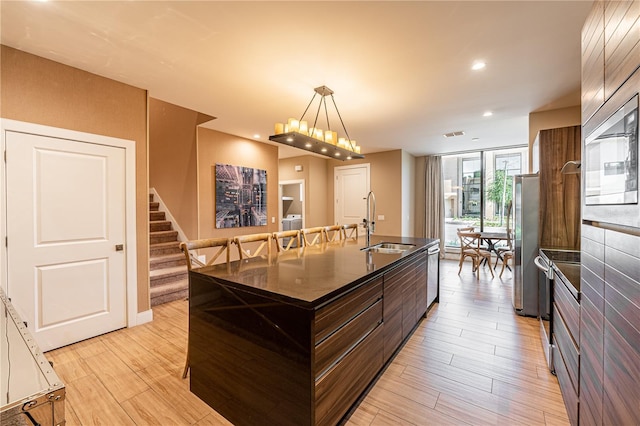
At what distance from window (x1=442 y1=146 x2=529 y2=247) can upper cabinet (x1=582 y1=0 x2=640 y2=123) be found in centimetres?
565

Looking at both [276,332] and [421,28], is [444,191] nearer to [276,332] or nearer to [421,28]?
[421,28]

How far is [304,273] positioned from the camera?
1876mm

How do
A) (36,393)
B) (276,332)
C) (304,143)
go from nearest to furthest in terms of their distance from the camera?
1. (36,393)
2. (276,332)
3. (304,143)

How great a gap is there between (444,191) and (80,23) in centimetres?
709

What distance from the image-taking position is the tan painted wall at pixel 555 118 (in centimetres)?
361

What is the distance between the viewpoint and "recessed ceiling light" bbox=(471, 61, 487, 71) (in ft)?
8.39

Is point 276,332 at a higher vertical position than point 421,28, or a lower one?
lower

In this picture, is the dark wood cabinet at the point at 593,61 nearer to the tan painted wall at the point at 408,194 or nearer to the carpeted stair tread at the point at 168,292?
the carpeted stair tread at the point at 168,292

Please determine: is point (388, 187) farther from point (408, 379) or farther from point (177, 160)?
point (408, 379)

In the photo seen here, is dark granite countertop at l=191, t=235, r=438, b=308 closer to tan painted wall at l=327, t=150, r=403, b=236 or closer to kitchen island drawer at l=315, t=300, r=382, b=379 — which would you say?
kitchen island drawer at l=315, t=300, r=382, b=379

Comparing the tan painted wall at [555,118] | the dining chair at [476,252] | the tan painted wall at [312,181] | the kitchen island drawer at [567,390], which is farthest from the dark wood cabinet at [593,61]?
the tan painted wall at [312,181]

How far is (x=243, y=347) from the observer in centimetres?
160

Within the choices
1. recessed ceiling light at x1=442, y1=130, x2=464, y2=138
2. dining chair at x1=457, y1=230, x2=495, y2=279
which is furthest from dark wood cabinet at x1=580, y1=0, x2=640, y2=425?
dining chair at x1=457, y1=230, x2=495, y2=279

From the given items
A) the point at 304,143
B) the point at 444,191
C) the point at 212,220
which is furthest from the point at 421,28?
the point at 444,191
